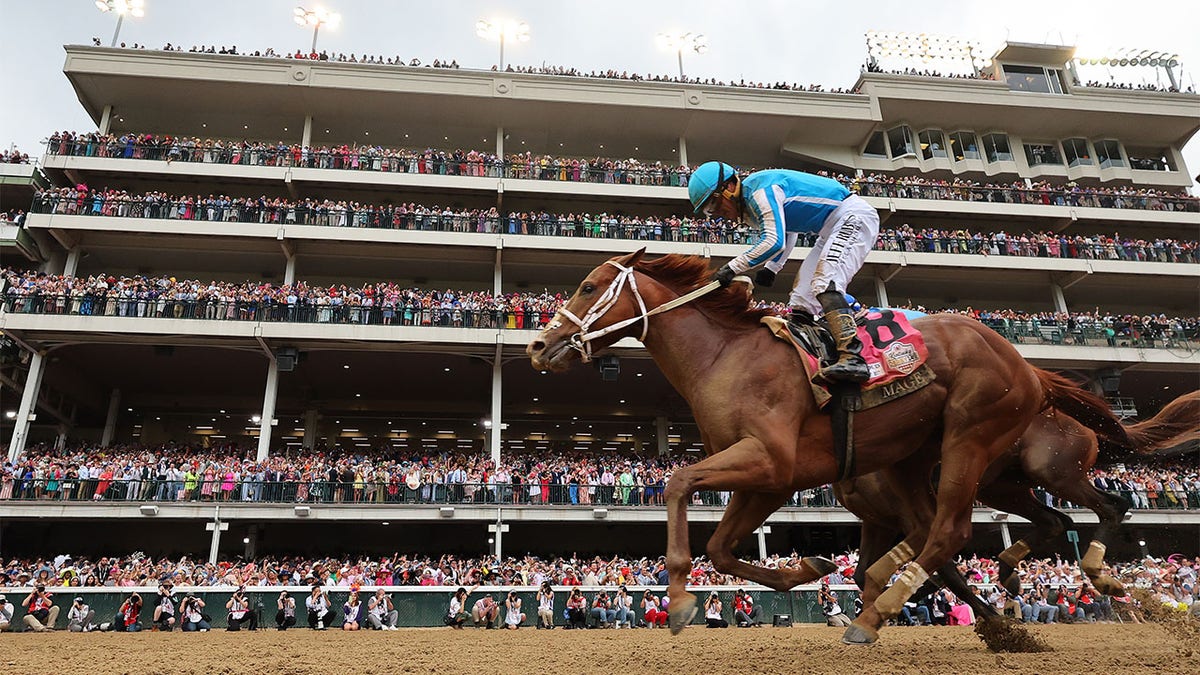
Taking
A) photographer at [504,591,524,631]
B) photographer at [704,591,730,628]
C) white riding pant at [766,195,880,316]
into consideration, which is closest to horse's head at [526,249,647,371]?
white riding pant at [766,195,880,316]

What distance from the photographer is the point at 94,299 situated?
24.4 meters

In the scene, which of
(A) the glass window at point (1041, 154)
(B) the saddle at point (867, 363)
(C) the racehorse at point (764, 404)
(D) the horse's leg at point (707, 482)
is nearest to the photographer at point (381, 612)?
(C) the racehorse at point (764, 404)

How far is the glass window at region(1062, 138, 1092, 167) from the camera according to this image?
119 ft

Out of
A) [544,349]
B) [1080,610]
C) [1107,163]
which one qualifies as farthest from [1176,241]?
[544,349]

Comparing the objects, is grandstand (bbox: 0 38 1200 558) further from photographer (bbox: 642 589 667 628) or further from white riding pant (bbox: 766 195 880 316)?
white riding pant (bbox: 766 195 880 316)

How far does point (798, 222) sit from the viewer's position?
6.21m

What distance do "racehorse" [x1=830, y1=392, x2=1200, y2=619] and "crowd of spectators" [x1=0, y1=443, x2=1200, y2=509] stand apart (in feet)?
47.9

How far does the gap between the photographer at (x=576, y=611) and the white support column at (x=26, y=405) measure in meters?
18.7

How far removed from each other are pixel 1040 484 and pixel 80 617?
1608 cm

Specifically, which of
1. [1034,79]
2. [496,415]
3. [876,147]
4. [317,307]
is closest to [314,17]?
[317,307]

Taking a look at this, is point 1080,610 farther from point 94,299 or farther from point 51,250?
point 51,250

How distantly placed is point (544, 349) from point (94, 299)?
24472 millimetres

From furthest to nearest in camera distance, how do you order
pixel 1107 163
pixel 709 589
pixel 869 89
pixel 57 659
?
pixel 1107 163
pixel 869 89
pixel 709 589
pixel 57 659

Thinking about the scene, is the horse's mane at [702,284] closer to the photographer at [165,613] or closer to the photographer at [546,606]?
the photographer at [546,606]
